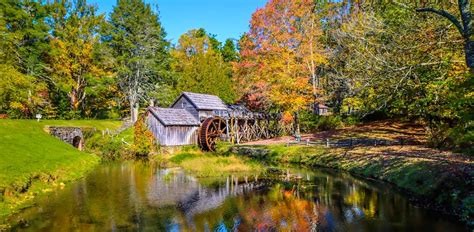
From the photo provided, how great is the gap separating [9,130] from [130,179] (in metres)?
10.5

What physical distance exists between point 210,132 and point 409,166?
21.9m

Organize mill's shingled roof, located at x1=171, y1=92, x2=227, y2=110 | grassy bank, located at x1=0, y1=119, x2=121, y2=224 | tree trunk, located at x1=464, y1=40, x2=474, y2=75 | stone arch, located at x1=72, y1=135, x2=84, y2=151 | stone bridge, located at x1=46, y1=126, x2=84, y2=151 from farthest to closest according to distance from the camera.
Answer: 1. mill's shingled roof, located at x1=171, y1=92, x2=227, y2=110
2. stone arch, located at x1=72, y1=135, x2=84, y2=151
3. stone bridge, located at x1=46, y1=126, x2=84, y2=151
4. grassy bank, located at x1=0, y1=119, x2=121, y2=224
5. tree trunk, located at x1=464, y1=40, x2=474, y2=75

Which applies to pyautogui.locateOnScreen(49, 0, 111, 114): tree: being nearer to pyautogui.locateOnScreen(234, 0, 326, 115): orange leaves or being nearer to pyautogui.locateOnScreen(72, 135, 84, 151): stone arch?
pyautogui.locateOnScreen(72, 135, 84, 151): stone arch

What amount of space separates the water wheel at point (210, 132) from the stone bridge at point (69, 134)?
11894 mm

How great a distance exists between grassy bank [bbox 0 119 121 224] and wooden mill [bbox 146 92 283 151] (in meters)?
7.46

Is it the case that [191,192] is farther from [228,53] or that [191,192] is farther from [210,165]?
[228,53]

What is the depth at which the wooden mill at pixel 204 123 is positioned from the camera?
111ft

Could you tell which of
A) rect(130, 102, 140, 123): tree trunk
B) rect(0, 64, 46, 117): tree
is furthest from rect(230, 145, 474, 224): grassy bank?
rect(0, 64, 46, 117): tree

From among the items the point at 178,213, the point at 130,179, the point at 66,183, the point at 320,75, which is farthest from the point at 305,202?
the point at 320,75

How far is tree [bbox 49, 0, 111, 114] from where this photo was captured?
4250 centimetres

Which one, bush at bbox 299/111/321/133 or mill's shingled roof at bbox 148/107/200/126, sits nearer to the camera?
mill's shingled roof at bbox 148/107/200/126

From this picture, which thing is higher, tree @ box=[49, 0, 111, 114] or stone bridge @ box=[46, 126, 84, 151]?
tree @ box=[49, 0, 111, 114]

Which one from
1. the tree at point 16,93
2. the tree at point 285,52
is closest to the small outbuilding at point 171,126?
the tree at point 285,52

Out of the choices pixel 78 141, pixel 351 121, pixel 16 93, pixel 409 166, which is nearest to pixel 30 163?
pixel 78 141
